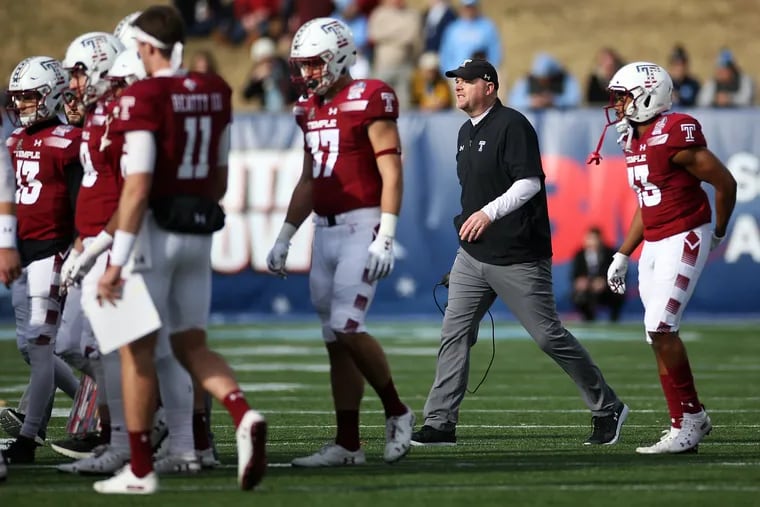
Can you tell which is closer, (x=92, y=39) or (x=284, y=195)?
(x=92, y=39)

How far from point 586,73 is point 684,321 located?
7.28 m

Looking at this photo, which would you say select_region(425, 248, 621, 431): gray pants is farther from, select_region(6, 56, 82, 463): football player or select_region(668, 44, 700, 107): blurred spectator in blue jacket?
select_region(668, 44, 700, 107): blurred spectator in blue jacket

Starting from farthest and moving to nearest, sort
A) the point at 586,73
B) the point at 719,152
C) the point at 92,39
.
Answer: the point at 586,73 → the point at 719,152 → the point at 92,39

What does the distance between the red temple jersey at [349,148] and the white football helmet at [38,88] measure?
4.49ft

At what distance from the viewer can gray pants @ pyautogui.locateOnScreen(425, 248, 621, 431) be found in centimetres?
758

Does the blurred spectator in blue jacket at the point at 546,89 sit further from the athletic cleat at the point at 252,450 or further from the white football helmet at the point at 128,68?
the athletic cleat at the point at 252,450

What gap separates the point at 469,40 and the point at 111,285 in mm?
12163

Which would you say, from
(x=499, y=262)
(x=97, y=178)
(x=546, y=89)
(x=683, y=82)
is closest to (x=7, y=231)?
(x=97, y=178)

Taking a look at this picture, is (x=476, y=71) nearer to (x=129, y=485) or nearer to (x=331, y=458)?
(x=331, y=458)

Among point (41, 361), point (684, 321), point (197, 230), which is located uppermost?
point (197, 230)

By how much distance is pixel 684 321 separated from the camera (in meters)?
16.4

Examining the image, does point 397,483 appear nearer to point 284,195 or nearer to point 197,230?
point 197,230

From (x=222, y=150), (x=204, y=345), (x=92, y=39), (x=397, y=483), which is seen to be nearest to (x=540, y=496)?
(x=397, y=483)

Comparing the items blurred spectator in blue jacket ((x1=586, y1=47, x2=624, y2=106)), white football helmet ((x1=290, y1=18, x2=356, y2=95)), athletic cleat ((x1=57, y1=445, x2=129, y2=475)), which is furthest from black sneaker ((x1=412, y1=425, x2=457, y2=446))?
blurred spectator in blue jacket ((x1=586, y1=47, x2=624, y2=106))
